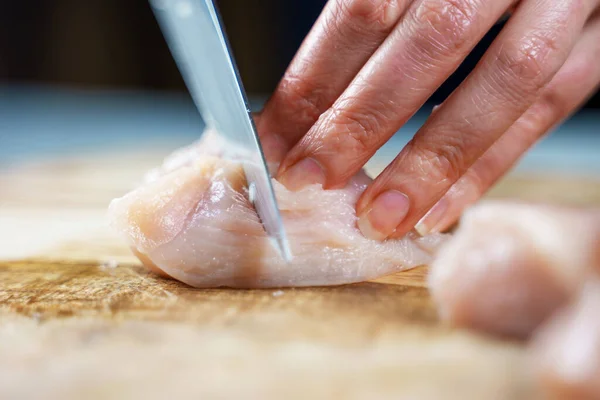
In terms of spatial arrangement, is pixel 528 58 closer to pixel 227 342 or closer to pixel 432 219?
pixel 432 219

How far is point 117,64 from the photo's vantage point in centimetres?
636

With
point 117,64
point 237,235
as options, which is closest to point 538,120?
point 237,235

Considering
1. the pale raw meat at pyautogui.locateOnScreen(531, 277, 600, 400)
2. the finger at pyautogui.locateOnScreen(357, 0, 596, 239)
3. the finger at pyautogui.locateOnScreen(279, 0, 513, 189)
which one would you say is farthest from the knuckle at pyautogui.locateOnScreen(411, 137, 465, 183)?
the pale raw meat at pyautogui.locateOnScreen(531, 277, 600, 400)

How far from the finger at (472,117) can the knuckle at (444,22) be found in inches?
4.4

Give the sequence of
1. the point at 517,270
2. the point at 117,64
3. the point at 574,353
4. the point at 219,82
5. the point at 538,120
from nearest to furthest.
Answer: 1. the point at 574,353
2. the point at 517,270
3. the point at 219,82
4. the point at 538,120
5. the point at 117,64

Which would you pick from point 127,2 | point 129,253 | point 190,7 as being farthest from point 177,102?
point 190,7

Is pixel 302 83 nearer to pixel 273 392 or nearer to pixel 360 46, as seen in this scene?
pixel 360 46

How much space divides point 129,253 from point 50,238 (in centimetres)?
35

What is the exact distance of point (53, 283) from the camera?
1617 millimetres

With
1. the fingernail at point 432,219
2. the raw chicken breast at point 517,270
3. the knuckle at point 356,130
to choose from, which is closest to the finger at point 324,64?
the knuckle at point 356,130

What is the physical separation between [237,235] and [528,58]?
0.89 meters

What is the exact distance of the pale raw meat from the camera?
93cm

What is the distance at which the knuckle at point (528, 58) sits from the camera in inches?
66.8

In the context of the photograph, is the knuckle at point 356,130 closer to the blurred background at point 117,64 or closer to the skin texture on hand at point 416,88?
the skin texture on hand at point 416,88
